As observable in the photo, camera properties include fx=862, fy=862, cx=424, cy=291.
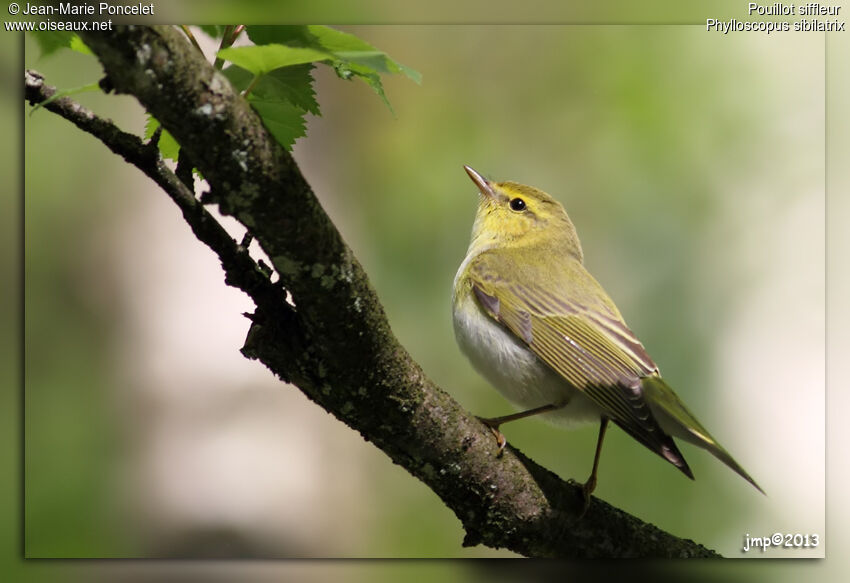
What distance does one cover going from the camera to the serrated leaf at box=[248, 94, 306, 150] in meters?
1.50

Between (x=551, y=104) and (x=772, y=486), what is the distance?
50.8 inches

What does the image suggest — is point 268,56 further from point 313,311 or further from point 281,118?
point 313,311

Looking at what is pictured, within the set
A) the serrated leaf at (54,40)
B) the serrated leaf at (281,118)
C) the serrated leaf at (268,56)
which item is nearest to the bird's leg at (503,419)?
the serrated leaf at (281,118)

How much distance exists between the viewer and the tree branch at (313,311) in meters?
1.22

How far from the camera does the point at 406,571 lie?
234cm

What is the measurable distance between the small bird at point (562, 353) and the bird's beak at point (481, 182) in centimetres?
25

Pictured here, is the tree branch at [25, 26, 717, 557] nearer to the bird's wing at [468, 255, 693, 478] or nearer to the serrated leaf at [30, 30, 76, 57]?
the serrated leaf at [30, 30, 76, 57]

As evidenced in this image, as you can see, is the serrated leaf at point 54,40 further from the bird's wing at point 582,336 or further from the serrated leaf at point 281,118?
the bird's wing at point 582,336

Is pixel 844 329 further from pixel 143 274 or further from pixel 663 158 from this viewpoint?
pixel 143 274

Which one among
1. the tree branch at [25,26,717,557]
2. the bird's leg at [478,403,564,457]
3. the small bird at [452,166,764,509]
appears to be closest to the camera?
the tree branch at [25,26,717,557]

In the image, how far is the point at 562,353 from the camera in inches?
83.0

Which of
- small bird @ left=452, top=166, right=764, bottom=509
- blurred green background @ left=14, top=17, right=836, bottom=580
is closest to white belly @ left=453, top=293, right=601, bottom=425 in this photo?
small bird @ left=452, top=166, right=764, bottom=509

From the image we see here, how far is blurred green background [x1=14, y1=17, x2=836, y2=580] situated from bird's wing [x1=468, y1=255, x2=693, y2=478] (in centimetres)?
40

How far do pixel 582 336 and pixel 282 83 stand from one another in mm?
1060
